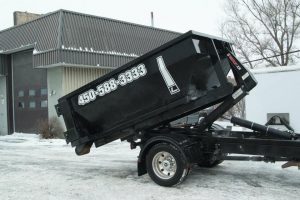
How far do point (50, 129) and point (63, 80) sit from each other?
2.20 m

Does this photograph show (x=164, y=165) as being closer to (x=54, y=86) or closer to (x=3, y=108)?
(x=54, y=86)

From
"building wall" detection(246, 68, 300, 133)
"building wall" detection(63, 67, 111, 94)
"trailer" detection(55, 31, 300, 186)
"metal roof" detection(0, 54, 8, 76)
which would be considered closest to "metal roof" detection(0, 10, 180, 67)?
"metal roof" detection(0, 54, 8, 76)

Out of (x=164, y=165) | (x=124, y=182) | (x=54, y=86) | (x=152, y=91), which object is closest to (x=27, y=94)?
(x=54, y=86)

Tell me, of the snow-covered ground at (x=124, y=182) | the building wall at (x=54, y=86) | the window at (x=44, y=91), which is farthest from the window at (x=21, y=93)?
the snow-covered ground at (x=124, y=182)

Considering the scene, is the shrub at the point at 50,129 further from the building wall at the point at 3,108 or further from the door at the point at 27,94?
the building wall at the point at 3,108

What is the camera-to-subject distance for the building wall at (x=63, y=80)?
1852cm

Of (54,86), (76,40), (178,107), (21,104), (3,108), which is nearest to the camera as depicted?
(178,107)

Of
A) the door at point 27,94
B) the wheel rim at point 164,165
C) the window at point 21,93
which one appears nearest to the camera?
the wheel rim at point 164,165

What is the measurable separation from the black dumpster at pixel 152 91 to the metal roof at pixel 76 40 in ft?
30.2

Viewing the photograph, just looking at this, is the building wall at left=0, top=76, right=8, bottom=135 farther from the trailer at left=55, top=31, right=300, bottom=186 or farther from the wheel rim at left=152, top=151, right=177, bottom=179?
the wheel rim at left=152, top=151, right=177, bottom=179

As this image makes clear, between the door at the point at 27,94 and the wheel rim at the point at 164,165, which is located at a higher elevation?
the door at the point at 27,94

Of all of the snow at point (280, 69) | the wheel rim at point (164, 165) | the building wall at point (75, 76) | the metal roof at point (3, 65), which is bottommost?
the wheel rim at point (164, 165)

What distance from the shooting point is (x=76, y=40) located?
1759 centimetres

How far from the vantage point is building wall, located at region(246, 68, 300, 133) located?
1093 cm
